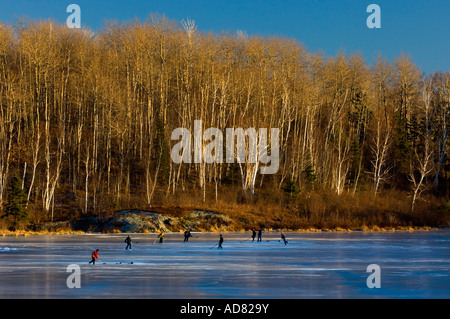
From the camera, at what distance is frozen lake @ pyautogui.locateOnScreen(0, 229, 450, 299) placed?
16625mm

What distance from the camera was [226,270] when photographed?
71.3ft

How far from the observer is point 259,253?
29.3 meters

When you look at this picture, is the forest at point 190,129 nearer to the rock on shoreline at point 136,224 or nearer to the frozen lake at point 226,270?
the rock on shoreline at point 136,224

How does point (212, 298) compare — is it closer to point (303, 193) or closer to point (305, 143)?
point (303, 193)

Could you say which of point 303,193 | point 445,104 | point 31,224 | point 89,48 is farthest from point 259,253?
point 89,48

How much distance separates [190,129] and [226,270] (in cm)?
3758

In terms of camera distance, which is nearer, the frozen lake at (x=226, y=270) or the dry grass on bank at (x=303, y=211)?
the frozen lake at (x=226, y=270)

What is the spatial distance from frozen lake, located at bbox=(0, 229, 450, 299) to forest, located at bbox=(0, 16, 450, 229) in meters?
17.2

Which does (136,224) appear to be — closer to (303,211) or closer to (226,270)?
(303,211)

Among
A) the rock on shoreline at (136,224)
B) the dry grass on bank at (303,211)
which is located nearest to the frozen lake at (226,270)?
the rock on shoreline at (136,224)

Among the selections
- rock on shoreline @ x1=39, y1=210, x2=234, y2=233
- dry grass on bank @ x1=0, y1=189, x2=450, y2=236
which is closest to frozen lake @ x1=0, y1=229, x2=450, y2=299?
rock on shoreline @ x1=39, y1=210, x2=234, y2=233

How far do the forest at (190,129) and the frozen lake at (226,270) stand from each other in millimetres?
17185

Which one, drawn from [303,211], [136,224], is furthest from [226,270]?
[303,211]

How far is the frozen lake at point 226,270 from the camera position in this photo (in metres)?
16.6
